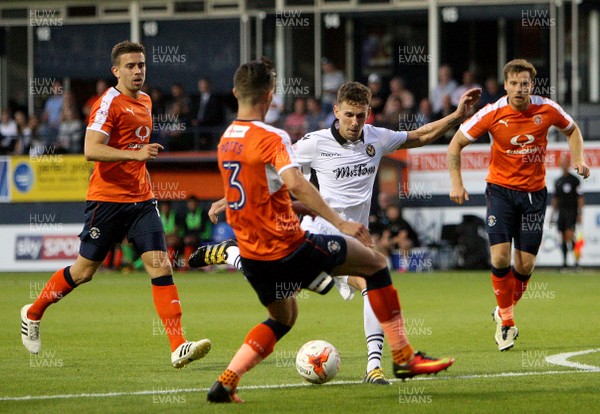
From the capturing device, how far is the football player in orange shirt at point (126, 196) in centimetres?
945

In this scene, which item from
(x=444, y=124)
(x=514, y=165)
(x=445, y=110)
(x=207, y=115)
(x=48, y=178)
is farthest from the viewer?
(x=207, y=115)

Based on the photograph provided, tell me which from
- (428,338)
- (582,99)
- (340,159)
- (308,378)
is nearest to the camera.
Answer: (308,378)

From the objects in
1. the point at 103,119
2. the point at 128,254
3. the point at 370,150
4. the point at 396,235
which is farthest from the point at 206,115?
the point at 370,150

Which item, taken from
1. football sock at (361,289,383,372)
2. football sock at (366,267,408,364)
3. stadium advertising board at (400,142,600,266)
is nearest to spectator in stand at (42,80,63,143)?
stadium advertising board at (400,142,600,266)

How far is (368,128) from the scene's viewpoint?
9312 millimetres

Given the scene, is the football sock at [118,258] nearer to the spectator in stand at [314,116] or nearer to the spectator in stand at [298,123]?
the spectator in stand at [298,123]

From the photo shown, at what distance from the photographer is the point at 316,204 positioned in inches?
276

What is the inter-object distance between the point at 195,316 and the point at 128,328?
154cm

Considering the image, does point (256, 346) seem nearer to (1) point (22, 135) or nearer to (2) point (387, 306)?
(2) point (387, 306)

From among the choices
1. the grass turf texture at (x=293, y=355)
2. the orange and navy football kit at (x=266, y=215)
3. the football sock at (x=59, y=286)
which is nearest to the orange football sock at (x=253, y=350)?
the grass turf texture at (x=293, y=355)

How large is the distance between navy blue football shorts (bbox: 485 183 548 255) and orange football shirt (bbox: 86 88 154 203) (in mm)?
3719

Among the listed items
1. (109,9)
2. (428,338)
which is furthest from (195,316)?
(109,9)

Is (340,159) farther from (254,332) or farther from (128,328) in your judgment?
(128,328)

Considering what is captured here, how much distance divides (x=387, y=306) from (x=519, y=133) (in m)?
4.40
